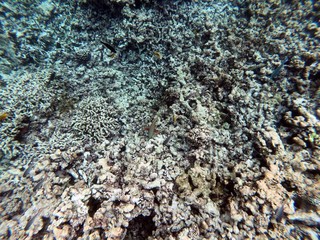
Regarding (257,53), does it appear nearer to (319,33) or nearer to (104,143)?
(319,33)

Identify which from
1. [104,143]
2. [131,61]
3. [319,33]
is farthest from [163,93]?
[319,33]

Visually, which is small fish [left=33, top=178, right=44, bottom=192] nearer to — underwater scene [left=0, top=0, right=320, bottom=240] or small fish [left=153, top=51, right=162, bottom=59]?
underwater scene [left=0, top=0, right=320, bottom=240]

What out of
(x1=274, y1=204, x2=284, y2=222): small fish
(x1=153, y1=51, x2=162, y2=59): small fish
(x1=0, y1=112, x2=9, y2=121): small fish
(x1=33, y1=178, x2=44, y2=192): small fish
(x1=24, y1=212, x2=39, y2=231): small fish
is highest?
(x1=153, y1=51, x2=162, y2=59): small fish

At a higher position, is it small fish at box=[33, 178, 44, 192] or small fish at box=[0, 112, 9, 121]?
small fish at box=[0, 112, 9, 121]

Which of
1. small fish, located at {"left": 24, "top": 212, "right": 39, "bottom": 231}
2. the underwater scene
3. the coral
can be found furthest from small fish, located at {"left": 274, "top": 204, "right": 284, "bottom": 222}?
small fish, located at {"left": 24, "top": 212, "right": 39, "bottom": 231}

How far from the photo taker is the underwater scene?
2150 mm

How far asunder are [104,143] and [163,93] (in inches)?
55.8

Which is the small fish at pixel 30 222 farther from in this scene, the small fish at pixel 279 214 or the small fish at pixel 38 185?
the small fish at pixel 279 214

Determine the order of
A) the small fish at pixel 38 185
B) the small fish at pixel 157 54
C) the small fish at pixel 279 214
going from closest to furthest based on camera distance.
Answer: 1. the small fish at pixel 279 214
2. the small fish at pixel 38 185
3. the small fish at pixel 157 54

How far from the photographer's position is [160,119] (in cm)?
304

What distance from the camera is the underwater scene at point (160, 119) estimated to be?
215 cm

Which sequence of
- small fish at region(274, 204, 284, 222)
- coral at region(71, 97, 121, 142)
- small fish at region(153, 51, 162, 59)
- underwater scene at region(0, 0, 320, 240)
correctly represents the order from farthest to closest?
small fish at region(153, 51, 162, 59), coral at region(71, 97, 121, 142), underwater scene at region(0, 0, 320, 240), small fish at region(274, 204, 284, 222)

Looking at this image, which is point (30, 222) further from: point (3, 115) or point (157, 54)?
point (157, 54)

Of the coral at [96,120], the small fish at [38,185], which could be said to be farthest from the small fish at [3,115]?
the small fish at [38,185]
